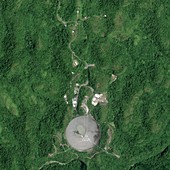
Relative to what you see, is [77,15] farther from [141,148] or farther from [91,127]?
[141,148]

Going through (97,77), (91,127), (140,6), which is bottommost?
(91,127)

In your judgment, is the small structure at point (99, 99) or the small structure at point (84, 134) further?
the small structure at point (99, 99)

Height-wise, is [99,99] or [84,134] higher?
[99,99]

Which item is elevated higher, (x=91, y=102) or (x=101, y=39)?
(x=101, y=39)

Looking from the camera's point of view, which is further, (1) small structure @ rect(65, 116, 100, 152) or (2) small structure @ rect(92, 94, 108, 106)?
(2) small structure @ rect(92, 94, 108, 106)

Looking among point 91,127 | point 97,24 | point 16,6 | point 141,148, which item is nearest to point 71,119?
point 91,127

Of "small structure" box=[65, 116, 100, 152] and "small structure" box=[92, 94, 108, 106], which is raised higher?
"small structure" box=[92, 94, 108, 106]

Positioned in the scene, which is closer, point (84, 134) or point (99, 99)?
point (84, 134)

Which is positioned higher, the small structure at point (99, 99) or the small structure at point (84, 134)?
the small structure at point (99, 99)
